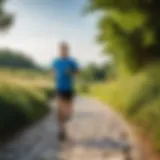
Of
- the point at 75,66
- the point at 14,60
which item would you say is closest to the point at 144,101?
the point at 75,66

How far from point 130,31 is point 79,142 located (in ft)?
10.9

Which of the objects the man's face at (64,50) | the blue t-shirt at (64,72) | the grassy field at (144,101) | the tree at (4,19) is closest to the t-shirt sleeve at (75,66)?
the blue t-shirt at (64,72)

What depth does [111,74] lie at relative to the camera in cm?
1245

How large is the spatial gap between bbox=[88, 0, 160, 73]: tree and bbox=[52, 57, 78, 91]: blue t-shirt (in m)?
1.91

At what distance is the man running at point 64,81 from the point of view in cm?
701

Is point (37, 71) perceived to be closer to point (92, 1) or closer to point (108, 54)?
point (92, 1)

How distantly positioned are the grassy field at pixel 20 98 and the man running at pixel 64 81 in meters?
0.78

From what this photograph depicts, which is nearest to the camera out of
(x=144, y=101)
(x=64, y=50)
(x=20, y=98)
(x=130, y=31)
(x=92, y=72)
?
(x=64, y=50)

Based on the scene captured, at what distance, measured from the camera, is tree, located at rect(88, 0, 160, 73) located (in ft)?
28.8

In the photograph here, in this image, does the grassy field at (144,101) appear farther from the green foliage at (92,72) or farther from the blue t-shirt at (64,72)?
the blue t-shirt at (64,72)

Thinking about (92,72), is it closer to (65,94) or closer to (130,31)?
(130,31)

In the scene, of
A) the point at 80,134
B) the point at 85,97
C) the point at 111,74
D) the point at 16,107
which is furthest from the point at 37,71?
the point at 111,74

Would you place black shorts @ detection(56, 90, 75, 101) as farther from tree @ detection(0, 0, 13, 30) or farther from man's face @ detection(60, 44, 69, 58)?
tree @ detection(0, 0, 13, 30)

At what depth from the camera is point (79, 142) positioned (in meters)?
7.11
